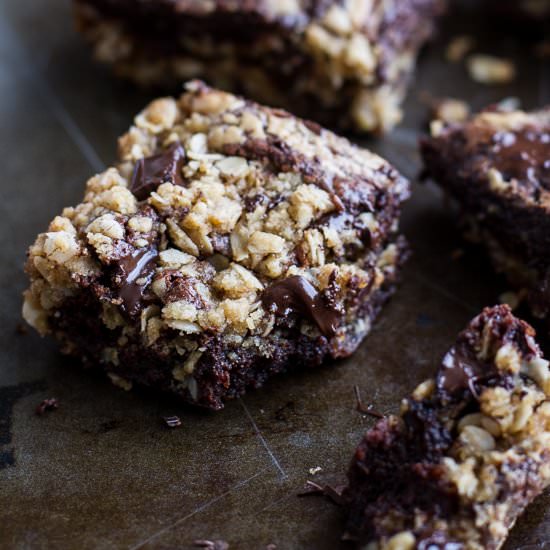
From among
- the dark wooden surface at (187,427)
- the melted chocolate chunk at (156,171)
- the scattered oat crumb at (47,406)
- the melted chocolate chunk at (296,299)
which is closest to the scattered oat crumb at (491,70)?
the dark wooden surface at (187,427)

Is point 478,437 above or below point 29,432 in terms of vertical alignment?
above

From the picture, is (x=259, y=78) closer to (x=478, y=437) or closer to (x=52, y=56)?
(x=52, y=56)

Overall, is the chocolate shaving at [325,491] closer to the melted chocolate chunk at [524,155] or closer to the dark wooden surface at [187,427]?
the dark wooden surface at [187,427]

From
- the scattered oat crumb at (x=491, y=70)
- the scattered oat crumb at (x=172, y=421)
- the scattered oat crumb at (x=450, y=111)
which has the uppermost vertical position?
the scattered oat crumb at (x=491, y=70)

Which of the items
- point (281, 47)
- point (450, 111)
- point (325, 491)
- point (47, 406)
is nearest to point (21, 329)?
point (47, 406)

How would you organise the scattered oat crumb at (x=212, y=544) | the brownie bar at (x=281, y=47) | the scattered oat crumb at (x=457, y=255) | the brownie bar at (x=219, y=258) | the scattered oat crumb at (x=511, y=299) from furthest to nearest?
the brownie bar at (x=281, y=47), the scattered oat crumb at (x=457, y=255), the scattered oat crumb at (x=511, y=299), the brownie bar at (x=219, y=258), the scattered oat crumb at (x=212, y=544)

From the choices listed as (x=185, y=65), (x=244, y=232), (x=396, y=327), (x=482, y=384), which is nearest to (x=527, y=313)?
(x=396, y=327)
